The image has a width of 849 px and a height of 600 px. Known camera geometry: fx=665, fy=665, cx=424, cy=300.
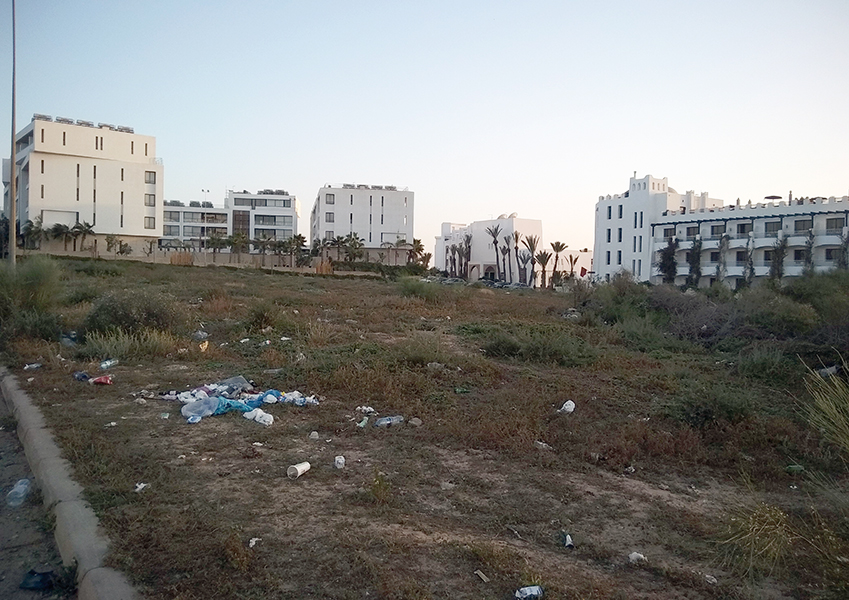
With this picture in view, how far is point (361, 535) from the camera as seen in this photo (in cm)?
421

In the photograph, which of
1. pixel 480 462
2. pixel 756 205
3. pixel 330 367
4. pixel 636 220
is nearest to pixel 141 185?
pixel 636 220

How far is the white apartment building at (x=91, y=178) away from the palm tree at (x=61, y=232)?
1.78 m

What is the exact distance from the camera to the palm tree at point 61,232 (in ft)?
199

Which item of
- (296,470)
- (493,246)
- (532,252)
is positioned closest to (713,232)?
(532,252)

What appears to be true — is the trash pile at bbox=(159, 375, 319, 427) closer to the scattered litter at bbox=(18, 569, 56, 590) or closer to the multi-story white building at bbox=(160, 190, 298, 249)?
the scattered litter at bbox=(18, 569, 56, 590)

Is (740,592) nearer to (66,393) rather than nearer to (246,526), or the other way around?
(246,526)

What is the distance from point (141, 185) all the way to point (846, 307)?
67.3 meters

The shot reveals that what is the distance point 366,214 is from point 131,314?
243ft

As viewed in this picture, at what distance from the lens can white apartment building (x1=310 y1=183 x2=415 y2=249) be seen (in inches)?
3339

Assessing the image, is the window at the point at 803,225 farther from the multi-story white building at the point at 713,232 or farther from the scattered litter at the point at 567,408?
the scattered litter at the point at 567,408

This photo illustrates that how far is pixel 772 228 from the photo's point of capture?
58031mm

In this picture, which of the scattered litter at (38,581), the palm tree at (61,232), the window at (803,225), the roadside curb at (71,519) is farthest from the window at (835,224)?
the palm tree at (61,232)

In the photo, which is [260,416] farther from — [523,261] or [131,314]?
[523,261]

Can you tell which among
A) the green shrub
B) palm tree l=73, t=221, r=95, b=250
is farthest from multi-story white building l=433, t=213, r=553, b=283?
the green shrub
